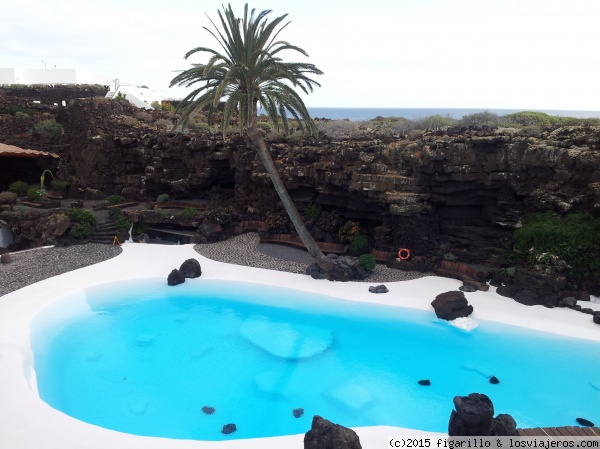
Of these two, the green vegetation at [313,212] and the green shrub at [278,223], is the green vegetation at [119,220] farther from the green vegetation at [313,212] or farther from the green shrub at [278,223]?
the green vegetation at [313,212]

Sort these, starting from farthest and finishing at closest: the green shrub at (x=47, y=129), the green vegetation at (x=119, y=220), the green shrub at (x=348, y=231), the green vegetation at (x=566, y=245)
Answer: the green shrub at (x=47, y=129) < the green vegetation at (x=119, y=220) < the green shrub at (x=348, y=231) < the green vegetation at (x=566, y=245)

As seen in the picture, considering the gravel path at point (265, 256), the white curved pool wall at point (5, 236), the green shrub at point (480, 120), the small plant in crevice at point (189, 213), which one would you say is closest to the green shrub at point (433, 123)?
the green shrub at point (480, 120)

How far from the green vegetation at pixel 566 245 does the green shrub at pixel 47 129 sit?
28683 mm

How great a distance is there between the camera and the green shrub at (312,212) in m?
19.5

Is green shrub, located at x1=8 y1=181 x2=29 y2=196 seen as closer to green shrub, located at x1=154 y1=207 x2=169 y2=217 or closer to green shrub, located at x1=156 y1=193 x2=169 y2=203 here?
green shrub, located at x1=156 y1=193 x2=169 y2=203

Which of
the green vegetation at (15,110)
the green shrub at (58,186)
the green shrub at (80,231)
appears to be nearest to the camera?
the green shrub at (80,231)

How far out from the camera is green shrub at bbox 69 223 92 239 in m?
19.3

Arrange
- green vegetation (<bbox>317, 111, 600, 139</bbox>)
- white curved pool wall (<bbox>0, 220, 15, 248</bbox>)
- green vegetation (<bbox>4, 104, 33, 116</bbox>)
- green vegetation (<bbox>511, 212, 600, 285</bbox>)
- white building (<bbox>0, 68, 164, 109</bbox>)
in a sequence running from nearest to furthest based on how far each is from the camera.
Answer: green vegetation (<bbox>511, 212, 600, 285</bbox>) → green vegetation (<bbox>317, 111, 600, 139</bbox>) → white curved pool wall (<bbox>0, 220, 15, 248</bbox>) → green vegetation (<bbox>4, 104, 33, 116</bbox>) → white building (<bbox>0, 68, 164, 109</bbox>)

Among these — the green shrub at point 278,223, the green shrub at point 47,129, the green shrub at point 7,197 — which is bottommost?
the green shrub at point 278,223

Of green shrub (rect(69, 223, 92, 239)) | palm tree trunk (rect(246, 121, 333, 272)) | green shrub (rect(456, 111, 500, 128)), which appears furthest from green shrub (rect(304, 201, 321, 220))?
green shrub (rect(69, 223, 92, 239))

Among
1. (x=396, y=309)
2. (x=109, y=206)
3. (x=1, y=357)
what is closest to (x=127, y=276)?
(x=1, y=357)

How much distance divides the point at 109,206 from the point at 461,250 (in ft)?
59.1

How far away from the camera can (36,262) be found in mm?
16969

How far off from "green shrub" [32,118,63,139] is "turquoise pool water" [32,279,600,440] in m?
18.3
